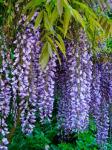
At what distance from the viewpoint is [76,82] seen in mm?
3043

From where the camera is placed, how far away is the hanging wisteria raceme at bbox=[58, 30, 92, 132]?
9.52 ft

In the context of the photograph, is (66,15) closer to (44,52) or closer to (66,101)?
(44,52)

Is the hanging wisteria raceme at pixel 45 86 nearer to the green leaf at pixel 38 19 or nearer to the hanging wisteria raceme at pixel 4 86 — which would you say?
the hanging wisteria raceme at pixel 4 86

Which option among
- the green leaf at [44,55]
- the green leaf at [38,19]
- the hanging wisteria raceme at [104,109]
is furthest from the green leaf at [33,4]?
the hanging wisteria raceme at [104,109]

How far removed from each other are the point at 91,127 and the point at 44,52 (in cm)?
306

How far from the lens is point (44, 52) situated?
96.3 inches

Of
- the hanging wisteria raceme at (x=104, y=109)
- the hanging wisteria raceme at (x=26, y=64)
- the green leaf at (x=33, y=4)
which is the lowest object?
the hanging wisteria raceme at (x=104, y=109)

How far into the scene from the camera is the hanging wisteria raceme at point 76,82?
9.52 ft

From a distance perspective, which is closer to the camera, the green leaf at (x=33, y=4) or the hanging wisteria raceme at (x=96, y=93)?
the green leaf at (x=33, y=4)

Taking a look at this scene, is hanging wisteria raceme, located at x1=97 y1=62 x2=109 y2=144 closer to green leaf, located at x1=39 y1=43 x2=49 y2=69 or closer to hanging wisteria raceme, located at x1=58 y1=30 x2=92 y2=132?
hanging wisteria raceme, located at x1=58 y1=30 x2=92 y2=132

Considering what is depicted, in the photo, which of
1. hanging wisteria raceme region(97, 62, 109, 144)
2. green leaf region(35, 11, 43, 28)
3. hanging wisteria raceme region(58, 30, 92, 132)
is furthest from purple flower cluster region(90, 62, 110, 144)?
green leaf region(35, 11, 43, 28)

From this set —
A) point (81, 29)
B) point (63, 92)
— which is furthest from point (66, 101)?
point (81, 29)

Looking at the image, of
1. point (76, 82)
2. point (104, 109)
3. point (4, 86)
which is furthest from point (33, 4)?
point (104, 109)

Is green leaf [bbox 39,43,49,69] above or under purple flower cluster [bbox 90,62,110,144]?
above
